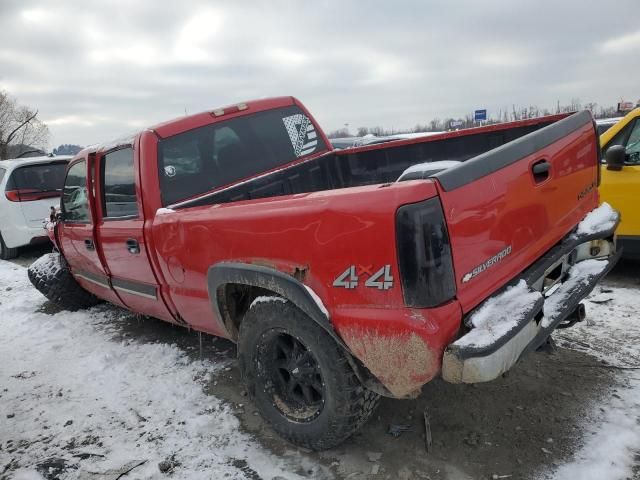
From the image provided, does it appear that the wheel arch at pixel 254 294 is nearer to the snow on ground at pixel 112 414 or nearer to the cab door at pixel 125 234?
the snow on ground at pixel 112 414

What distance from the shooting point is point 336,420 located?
7.63ft

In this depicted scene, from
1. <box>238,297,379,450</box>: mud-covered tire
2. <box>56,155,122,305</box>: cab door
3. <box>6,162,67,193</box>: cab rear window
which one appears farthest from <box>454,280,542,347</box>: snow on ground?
<box>6,162,67,193</box>: cab rear window

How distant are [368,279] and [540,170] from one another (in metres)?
1.10

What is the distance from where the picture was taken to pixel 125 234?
3539mm

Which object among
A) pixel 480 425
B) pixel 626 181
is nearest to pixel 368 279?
pixel 480 425

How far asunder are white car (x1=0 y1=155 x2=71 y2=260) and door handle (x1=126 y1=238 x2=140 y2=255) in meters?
5.21

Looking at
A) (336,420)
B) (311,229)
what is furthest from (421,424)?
(311,229)

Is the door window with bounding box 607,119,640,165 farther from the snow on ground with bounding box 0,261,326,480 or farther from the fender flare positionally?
the snow on ground with bounding box 0,261,326,480

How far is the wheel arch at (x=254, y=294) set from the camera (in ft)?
7.22

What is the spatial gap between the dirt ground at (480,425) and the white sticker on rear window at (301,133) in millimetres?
2005

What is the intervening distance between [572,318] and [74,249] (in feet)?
14.2

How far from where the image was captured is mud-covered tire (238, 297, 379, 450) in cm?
227

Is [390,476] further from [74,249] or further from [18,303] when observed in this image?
[18,303]

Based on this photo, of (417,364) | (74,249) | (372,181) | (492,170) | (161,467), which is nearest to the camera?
(417,364)
